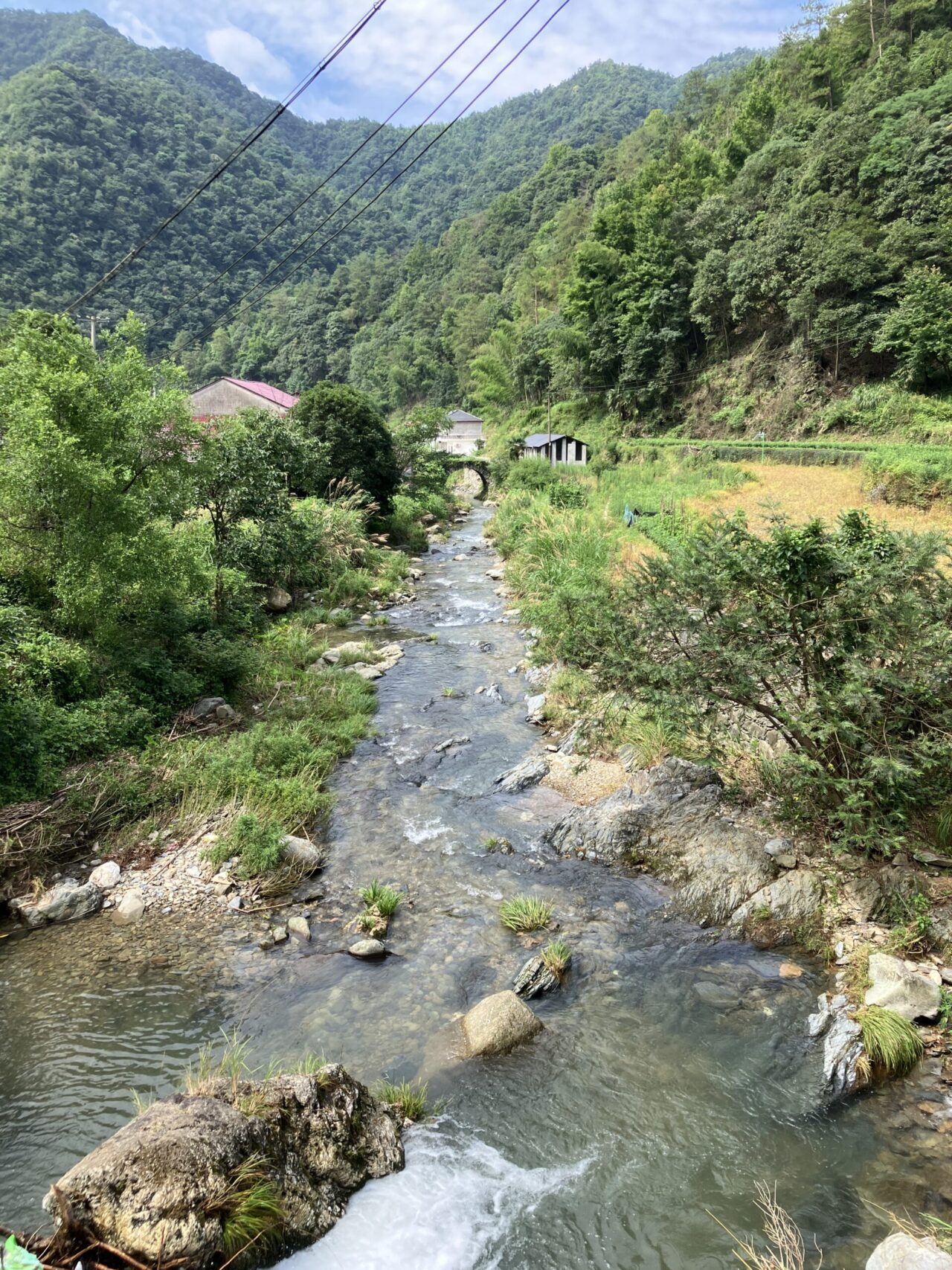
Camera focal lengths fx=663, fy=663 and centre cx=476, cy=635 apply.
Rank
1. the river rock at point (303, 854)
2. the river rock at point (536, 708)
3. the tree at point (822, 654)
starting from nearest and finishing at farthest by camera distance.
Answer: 1. the tree at point (822, 654)
2. the river rock at point (303, 854)
3. the river rock at point (536, 708)

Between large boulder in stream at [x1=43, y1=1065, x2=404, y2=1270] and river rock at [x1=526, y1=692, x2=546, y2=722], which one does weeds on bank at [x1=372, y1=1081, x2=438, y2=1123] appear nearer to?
large boulder in stream at [x1=43, y1=1065, x2=404, y2=1270]

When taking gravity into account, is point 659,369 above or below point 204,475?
above

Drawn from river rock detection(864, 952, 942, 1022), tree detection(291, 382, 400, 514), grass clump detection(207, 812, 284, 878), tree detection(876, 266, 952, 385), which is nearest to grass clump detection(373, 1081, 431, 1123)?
grass clump detection(207, 812, 284, 878)

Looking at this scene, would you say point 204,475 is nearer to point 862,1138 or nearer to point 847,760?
point 847,760

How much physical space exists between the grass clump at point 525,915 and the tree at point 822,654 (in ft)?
8.83

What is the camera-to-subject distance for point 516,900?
7.57 meters

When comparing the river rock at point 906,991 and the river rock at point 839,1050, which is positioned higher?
the river rock at point 906,991

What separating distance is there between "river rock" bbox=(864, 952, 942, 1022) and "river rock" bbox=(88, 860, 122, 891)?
794cm

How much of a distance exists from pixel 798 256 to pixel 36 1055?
145 ft

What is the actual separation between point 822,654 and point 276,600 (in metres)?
14.9

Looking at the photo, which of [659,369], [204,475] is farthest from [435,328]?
[204,475]

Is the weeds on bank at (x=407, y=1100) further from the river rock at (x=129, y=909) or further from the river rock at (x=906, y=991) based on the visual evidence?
the river rock at (x=906, y=991)

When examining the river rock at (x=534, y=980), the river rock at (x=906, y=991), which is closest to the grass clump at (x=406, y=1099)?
the river rock at (x=534, y=980)

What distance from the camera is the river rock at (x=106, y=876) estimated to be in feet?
25.4
